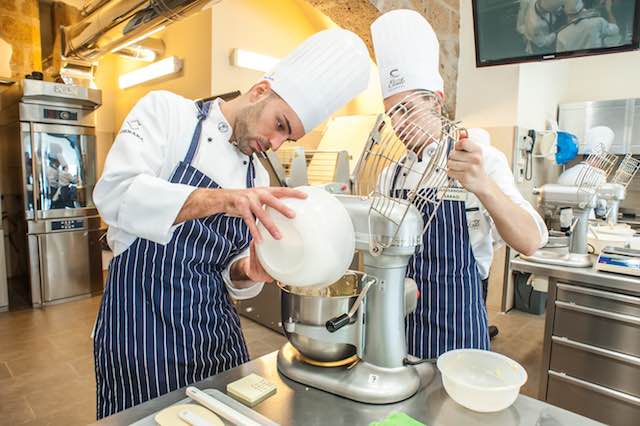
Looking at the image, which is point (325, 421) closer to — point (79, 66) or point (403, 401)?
point (403, 401)

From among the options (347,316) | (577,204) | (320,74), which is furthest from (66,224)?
(577,204)

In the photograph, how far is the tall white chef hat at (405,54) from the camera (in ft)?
4.41

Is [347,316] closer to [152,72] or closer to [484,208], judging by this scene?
[484,208]

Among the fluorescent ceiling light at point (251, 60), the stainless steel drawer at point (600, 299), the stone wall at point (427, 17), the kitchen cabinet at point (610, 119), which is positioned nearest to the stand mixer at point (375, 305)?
the stainless steel drawer at point (600, 299)

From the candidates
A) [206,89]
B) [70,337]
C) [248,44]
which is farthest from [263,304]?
[248,44]

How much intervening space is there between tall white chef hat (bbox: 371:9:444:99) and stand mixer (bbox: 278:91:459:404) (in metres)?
0.39

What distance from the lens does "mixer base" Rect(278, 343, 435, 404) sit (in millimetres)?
874

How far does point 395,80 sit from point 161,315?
3.27 ft

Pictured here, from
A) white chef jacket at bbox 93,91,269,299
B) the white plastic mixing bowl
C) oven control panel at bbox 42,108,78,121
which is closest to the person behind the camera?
the white plastic mixing bowl

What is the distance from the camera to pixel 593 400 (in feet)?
7.43

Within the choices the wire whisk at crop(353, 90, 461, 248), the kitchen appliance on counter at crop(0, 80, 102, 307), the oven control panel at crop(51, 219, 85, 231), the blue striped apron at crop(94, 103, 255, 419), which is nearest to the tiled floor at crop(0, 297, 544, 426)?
the kitchen appliance on counter at crop(0, 80, 102, 307)

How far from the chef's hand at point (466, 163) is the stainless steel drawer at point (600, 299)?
165 centimetres

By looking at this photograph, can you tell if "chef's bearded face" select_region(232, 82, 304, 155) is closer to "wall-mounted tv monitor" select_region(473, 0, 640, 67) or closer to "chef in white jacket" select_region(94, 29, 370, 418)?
"chef in white jacket" select_region(94, 29, 370, 418)

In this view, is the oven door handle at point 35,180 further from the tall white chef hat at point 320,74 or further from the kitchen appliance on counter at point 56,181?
the tall white chef hat at point 320,74
